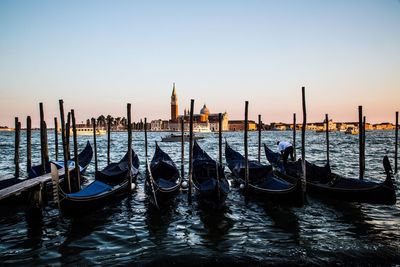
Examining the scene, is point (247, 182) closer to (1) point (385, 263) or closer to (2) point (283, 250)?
(2) point (283, 250)

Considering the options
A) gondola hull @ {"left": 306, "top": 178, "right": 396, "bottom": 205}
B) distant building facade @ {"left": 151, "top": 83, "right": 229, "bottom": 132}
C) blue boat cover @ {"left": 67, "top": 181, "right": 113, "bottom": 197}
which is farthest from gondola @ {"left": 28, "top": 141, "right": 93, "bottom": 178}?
distant building facade @ {"left": 151, "top": 83, "right": 229, "bottom": 132}

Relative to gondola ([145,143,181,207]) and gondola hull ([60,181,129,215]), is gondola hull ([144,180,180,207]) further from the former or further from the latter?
gondola hull ([60,181,129,215])

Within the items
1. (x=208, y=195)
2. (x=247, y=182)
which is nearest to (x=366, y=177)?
(x=247, y=182)

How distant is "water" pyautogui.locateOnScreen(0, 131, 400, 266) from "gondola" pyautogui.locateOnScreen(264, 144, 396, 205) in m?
0.27

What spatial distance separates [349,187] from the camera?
834 centimetres

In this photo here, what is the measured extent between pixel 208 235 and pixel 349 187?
4.22 metres

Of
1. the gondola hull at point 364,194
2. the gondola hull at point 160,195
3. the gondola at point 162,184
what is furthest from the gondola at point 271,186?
the gondola hull at point 160,195

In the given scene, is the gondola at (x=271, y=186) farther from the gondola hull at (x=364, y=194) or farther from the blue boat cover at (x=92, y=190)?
the blue boat cover at (x=92, y=190)

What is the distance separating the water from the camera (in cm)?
529

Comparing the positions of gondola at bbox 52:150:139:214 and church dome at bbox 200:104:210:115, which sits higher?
church dome at bbox 200:104:210:115

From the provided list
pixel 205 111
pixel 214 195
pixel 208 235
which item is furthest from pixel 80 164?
pixel 205 111

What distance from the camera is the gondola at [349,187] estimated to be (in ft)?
25.2

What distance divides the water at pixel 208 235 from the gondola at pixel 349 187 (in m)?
0.27

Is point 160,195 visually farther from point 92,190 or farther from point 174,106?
point 174,106
